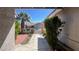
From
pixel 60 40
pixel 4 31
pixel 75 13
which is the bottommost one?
pixel 60 40

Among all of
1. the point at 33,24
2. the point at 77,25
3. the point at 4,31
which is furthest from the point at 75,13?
the point at 33,24

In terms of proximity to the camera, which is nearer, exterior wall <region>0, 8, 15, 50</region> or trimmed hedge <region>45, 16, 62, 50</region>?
exterior wall <region>0, 8, 15, 50</region>

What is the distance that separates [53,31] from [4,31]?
7743mm

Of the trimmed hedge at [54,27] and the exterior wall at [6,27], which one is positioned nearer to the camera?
the exterior wall at [6,27]

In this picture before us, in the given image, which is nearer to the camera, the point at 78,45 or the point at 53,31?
the point at 78,45

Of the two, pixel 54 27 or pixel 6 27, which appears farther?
pixel 54 27

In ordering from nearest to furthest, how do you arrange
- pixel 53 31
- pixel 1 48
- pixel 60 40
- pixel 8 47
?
pixel 1 48, pixel 8 47, pixel 53 31, pixel 60 40

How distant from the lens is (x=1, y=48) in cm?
Answer: 2347
